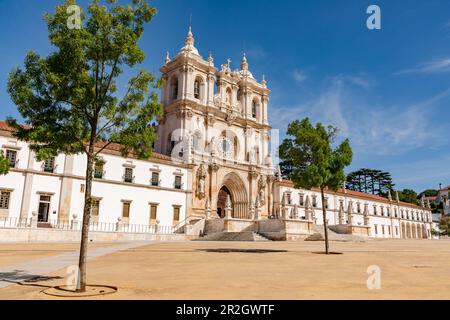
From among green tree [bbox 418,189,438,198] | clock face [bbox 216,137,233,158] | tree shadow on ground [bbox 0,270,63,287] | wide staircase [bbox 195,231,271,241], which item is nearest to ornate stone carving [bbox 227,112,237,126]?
clock face [bbox 216,137,233,158]

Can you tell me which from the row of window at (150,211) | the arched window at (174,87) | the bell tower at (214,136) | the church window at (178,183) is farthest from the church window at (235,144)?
the row of window at (150,211)

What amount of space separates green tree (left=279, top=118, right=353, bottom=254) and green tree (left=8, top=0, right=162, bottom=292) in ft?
39.7

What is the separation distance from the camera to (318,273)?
1025cm

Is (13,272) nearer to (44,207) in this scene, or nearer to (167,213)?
(44,207)

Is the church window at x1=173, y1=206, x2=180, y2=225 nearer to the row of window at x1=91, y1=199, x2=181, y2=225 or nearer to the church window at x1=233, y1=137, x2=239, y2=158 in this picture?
the row of window at x1=91, y1=199, x2=181, y2=225

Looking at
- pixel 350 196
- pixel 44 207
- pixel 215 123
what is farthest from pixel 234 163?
pixel 350 196

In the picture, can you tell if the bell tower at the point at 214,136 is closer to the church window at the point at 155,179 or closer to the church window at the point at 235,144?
the church window at the point at 235,144

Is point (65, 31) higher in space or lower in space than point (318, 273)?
higher

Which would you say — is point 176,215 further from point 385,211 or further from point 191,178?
point 385,211

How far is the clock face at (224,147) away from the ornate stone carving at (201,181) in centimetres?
533

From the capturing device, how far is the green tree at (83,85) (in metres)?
8.66

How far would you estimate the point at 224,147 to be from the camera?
5019 cm

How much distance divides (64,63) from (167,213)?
32.8 m

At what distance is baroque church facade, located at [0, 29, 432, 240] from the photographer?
32.2 meters
